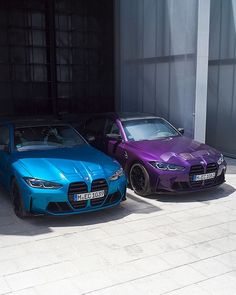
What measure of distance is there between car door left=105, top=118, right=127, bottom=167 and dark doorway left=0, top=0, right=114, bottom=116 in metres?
6.23

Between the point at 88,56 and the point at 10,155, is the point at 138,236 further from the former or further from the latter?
the point at 88,56

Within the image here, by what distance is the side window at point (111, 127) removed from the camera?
8.58 metres


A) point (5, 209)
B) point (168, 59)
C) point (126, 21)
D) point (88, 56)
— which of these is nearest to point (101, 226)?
point (5, 209)

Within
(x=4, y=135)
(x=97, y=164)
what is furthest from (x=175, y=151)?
(x=4, y=135)

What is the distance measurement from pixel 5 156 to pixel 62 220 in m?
1.68

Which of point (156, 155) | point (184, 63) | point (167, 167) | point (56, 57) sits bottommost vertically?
point (167, 167)

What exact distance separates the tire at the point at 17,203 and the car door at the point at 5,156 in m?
0.40

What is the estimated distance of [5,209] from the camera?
268 inches

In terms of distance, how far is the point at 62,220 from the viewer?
6191 millimetres

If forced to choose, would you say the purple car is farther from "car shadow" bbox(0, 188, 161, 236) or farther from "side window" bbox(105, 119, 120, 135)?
"car shadow" bbox(0, 188, 161, 236)

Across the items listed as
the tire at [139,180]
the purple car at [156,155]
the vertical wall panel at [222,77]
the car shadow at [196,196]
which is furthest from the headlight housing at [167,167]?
the vertical wall panel at [222,77]

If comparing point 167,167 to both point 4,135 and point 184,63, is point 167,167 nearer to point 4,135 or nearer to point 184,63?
point 4,135

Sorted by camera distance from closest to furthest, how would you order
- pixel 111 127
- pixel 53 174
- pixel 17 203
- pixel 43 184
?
pixel 43 184 → pixel 53 174 → pixel 17 203 → pixel 111 127

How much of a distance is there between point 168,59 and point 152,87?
1.17m
